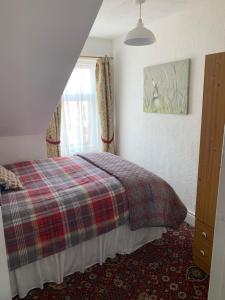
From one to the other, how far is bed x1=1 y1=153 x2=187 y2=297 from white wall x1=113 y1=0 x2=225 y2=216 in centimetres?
68

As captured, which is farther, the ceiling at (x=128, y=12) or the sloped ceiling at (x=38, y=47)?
the ceiling at (x=128, y=12)

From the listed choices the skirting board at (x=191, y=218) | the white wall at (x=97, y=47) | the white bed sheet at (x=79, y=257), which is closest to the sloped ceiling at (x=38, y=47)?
the white bed sheet at (x=79, y=257)

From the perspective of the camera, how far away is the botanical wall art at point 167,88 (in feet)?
8.48

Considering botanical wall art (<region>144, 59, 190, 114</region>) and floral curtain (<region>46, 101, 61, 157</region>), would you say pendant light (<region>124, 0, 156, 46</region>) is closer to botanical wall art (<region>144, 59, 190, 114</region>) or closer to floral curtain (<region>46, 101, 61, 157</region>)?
botanical wall art (<region>144, 59, 190, 114</region>)

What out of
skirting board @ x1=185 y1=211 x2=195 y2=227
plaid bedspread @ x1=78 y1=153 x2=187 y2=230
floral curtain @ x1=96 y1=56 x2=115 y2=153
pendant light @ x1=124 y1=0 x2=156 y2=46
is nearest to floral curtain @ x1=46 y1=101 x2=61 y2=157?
floral curtain @ x1=96 y1=56 x2=115 y2=153

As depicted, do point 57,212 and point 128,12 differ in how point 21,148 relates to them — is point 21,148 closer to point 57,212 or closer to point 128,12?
point 57,212

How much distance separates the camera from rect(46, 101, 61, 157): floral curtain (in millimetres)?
3553

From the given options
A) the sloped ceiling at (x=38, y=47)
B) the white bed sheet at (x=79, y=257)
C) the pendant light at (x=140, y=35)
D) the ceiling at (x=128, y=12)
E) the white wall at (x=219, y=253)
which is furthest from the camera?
the ceiling at (x=128, y=12)

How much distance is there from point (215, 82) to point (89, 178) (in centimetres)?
136

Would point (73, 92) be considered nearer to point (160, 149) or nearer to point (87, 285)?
point (160, 149)

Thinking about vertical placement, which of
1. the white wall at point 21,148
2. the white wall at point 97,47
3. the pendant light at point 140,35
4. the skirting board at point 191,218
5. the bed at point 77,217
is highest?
the white wall at point 97,47

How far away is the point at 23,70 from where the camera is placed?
1.82 meters

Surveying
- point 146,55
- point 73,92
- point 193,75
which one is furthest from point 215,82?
point 73,92

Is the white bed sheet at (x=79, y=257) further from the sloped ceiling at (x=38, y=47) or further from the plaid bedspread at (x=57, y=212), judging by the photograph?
the sloped ceiling at (x=38, y=47)
